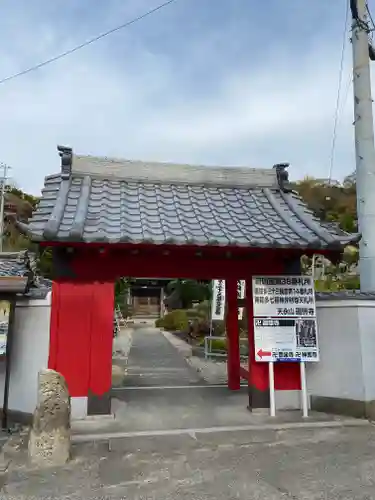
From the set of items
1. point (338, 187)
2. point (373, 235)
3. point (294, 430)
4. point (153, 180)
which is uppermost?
point (338, 187)

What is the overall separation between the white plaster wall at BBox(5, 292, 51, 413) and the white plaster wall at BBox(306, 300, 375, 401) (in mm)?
4513

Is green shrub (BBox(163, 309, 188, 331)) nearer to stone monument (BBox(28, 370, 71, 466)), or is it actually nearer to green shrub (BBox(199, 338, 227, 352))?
green shrub (BBox(199, 338, 227, 352))

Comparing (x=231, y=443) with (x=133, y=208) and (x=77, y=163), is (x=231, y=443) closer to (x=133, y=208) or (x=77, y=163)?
(x=133, y=208)

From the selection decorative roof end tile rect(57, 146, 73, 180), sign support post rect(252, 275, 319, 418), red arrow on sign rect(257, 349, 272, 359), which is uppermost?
decorative roof end tile rect(57, 146, 73, 180)

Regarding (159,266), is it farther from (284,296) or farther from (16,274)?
(16,274)

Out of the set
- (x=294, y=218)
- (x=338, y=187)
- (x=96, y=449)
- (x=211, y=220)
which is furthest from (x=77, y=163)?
(x=338, y=187)

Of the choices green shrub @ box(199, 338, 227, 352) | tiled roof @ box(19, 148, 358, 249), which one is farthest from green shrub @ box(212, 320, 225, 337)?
tiled roof @ box(19, 148, 358, 249)

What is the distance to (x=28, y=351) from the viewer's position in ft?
20.5

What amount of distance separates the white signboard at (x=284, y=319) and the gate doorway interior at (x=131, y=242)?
0.24m

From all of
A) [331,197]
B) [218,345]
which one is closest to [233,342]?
Answer: [218,345]

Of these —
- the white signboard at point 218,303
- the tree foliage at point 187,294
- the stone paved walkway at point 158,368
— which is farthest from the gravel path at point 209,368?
A: the tree foliage at point 187,294

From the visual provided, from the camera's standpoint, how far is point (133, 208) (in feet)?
23.4

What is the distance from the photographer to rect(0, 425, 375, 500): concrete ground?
12.5ft

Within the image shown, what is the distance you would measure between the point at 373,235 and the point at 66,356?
6.26 meters
